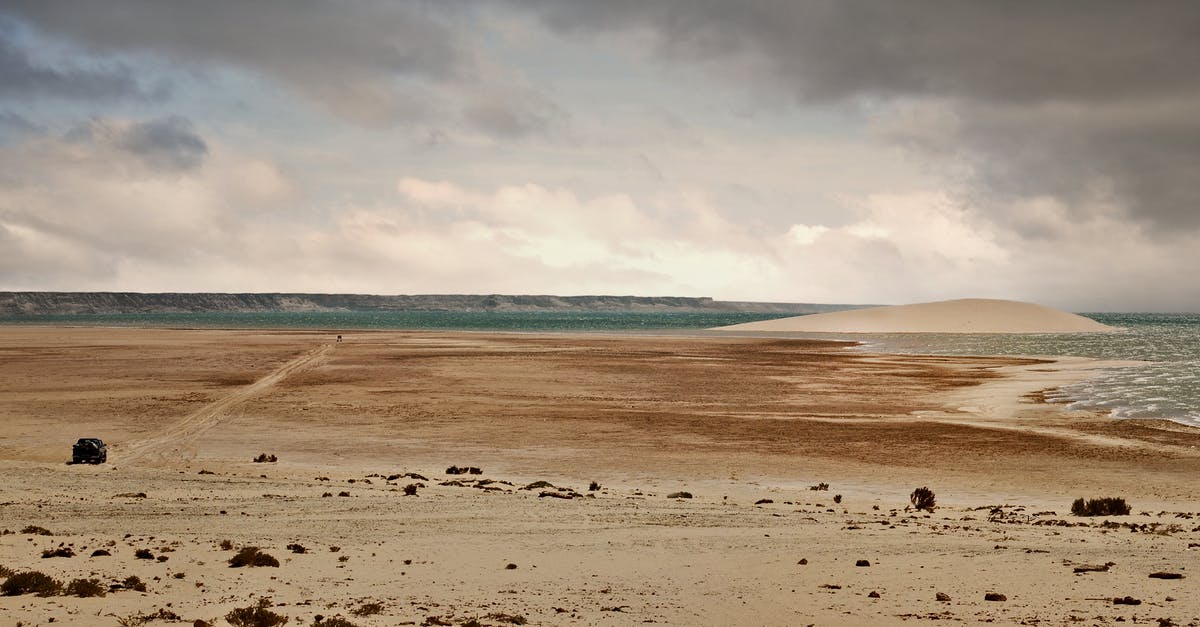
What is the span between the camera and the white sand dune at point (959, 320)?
479ft

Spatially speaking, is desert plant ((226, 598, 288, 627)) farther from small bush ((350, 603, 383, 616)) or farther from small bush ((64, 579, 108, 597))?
small bush ((64, 579, 108, 597))

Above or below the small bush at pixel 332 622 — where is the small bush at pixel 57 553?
below

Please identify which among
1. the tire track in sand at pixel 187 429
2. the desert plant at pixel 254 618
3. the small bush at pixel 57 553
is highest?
the desert plant at pixel 254 618

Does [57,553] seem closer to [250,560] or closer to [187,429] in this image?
[250,560]

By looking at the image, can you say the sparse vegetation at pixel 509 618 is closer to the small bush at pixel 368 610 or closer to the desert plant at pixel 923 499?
the small bush at pixel 368 610

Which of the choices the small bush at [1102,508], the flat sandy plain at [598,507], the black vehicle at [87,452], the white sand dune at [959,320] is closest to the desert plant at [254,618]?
the flat sandy plain at [598,507]

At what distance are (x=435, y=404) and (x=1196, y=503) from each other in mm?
30746

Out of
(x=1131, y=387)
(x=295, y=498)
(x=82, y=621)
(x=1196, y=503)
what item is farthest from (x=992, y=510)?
(x=1131, y=387)

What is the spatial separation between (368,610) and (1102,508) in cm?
1570

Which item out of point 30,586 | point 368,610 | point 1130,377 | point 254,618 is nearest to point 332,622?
point 368,610

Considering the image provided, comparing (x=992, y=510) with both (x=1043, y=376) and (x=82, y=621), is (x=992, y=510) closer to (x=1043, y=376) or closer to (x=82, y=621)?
(x=82, y=621)

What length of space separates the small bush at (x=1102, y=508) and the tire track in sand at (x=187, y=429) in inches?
972

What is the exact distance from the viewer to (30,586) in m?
12.9

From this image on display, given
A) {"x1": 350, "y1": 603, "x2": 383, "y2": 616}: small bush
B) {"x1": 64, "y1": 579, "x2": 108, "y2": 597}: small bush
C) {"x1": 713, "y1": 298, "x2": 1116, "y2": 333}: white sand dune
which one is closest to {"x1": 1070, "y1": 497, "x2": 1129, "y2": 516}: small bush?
{"x1": 350, "y1": 603, "x2": 383, "y2": 616}: small bush
